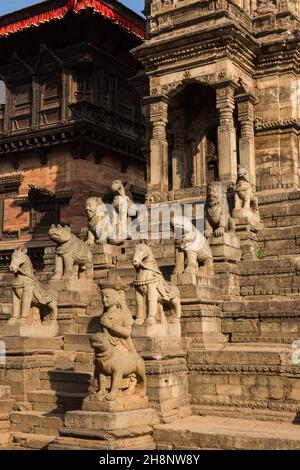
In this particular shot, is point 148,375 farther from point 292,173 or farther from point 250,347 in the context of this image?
point 292,173

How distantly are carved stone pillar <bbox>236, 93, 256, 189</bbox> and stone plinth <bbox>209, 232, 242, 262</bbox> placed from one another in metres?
6.36

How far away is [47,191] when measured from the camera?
30203 millimetres

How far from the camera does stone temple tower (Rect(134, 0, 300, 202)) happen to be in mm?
21078

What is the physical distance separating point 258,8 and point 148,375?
54.7 feet

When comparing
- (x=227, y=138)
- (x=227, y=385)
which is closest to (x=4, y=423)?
(x=227, y=385)

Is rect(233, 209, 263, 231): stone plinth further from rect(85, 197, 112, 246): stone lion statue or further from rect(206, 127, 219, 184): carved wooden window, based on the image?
rect(206, 127, 219, 184): carved wooden window

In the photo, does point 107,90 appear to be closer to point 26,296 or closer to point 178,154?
point 178,154

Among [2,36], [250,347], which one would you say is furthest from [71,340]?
[2,36]

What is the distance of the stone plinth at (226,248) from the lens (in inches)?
580

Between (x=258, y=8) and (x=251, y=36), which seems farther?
(x=258, y=8)

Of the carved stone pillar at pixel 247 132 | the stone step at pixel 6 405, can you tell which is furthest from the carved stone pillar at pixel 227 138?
the stone step at pixel 6 405

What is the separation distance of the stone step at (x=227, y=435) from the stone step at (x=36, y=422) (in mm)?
1929

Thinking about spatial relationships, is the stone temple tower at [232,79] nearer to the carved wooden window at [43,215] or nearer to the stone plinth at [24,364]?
the carved wooden window at [43,215]
